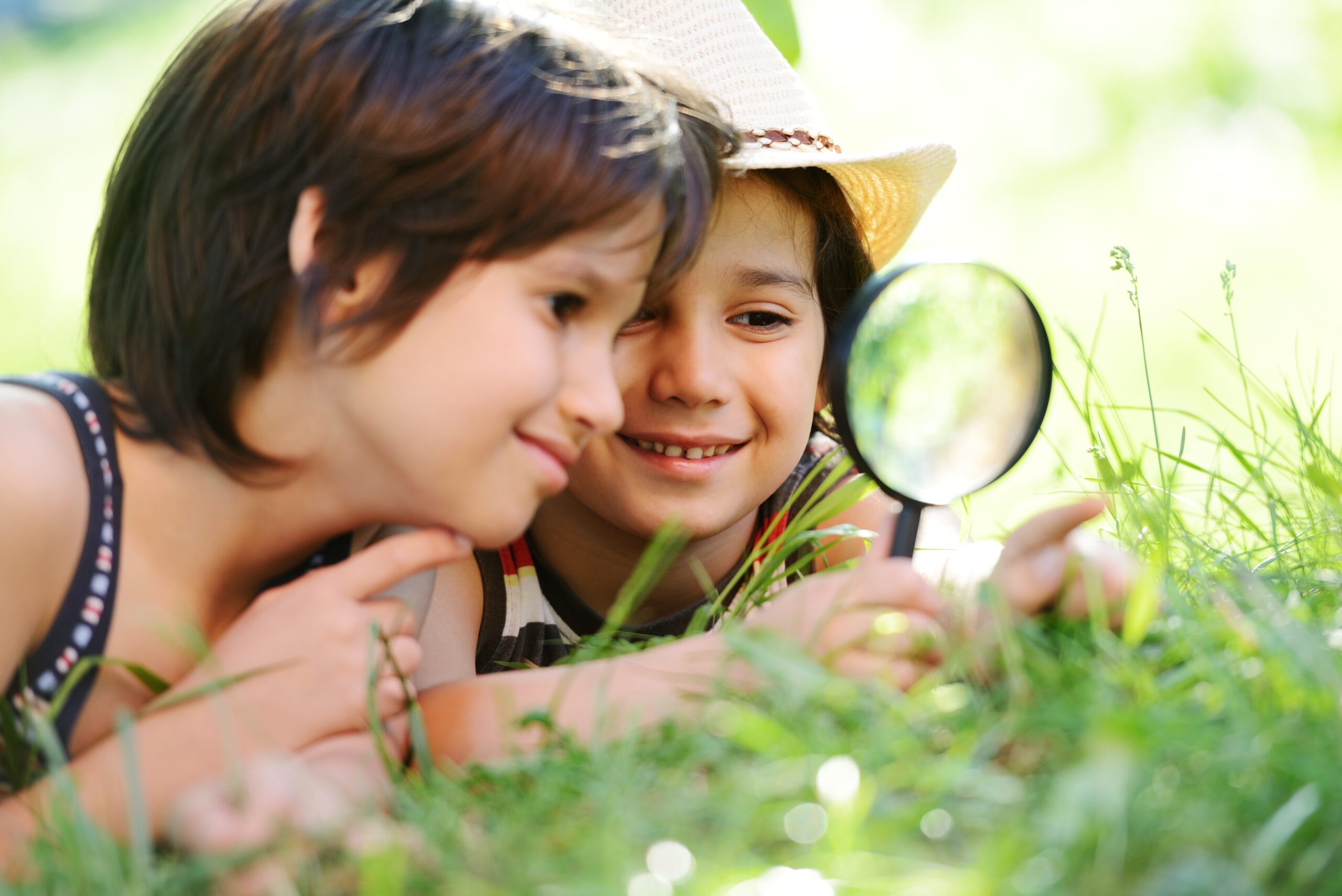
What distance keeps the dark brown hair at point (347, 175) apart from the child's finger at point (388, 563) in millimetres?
210

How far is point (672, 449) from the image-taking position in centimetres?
237

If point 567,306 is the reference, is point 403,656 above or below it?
below

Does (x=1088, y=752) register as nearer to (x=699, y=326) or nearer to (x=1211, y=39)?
(x=699, y=326)

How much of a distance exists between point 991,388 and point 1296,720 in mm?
733

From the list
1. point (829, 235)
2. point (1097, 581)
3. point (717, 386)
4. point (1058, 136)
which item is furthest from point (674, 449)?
point (1058, 136)

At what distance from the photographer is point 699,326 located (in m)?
2.24

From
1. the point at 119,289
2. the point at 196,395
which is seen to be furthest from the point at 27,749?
the point at 119,289

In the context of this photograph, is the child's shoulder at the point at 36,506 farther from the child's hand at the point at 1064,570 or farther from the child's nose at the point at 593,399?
the child's hand at the point at 1064,570

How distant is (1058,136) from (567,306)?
705cm

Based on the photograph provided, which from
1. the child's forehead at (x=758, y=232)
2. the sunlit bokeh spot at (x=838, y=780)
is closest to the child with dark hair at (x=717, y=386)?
the child's forehead at (x=758, y=232)

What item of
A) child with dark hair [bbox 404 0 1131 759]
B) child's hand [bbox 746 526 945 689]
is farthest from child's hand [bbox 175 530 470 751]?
child's hand [bbox 746 526 945 689]

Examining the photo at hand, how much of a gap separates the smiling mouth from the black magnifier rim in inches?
27.1

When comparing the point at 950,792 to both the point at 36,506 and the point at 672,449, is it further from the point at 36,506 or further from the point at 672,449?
the point at 672,449

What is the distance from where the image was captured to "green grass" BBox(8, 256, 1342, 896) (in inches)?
38.3
